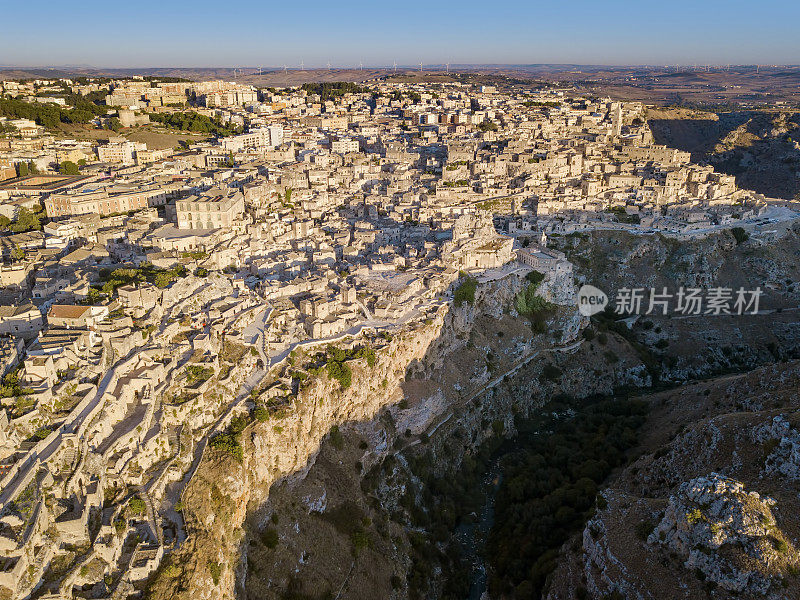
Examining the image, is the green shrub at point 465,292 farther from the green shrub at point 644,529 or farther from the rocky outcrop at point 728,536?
the rocky outcrop at point 728,536

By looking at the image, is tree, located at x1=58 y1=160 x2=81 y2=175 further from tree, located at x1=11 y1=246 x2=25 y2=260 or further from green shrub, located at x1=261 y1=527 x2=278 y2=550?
green shrub, located at x1=261 y1=527 x2=278 y2=550

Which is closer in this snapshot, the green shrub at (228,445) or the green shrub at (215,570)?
the green shrub at (215,570)

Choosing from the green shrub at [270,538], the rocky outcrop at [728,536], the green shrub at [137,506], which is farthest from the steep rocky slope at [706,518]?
the green shrub at [137,506]

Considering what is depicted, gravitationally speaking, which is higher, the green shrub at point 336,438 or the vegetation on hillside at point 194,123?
the vegetation on hillside at point 194,123

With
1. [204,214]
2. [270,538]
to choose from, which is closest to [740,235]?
[204,214]

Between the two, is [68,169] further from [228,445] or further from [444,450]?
[444,450]

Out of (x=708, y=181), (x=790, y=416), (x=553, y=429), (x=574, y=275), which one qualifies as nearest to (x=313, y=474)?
(x=553, y=429)

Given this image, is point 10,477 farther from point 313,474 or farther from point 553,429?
point 553,429

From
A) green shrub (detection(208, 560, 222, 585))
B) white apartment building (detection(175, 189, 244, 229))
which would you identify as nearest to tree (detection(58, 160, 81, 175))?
white apartment building (detection(175, 189, 244, 229))

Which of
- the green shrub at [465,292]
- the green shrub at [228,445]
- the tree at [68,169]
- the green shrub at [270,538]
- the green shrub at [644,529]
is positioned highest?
the tree at [68,169]
